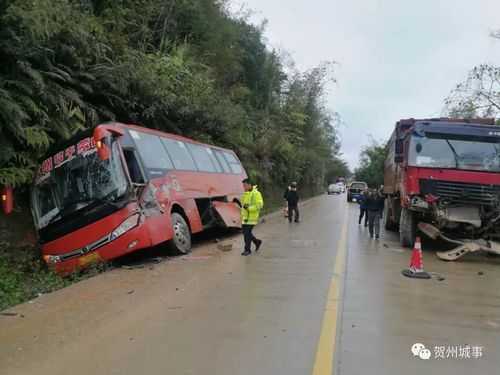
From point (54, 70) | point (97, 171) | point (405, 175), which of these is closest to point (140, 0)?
point (54, 70)

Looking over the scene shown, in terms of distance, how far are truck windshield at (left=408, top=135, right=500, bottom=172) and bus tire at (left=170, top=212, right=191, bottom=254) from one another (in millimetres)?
5520

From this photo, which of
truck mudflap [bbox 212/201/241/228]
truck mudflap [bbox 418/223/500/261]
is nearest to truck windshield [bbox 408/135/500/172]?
truck mudflap [bbox 418/223/500/261]

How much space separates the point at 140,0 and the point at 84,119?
7.41 metres

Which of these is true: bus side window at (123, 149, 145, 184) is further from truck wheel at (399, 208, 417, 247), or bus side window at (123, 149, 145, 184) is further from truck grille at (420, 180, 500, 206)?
truck wheel at (399, 208, 417, 247)

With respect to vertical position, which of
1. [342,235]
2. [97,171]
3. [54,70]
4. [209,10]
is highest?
[209,10]

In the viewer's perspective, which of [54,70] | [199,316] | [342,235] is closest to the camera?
[199,316]

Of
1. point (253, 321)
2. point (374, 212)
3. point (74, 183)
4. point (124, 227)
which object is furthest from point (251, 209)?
point (374, 212)

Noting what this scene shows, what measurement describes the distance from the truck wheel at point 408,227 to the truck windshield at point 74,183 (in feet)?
23.1

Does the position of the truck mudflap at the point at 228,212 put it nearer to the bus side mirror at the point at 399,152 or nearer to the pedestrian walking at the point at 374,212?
the pedestrian walking at the point at 374,212

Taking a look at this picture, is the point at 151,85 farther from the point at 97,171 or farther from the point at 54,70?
the point at 97,171

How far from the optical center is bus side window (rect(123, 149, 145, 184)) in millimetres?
9852

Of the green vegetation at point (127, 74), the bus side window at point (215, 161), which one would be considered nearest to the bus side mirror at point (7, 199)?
the green vegetation at point (127, 74)

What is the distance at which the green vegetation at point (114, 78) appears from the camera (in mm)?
8758

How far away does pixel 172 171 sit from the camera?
1148cm
